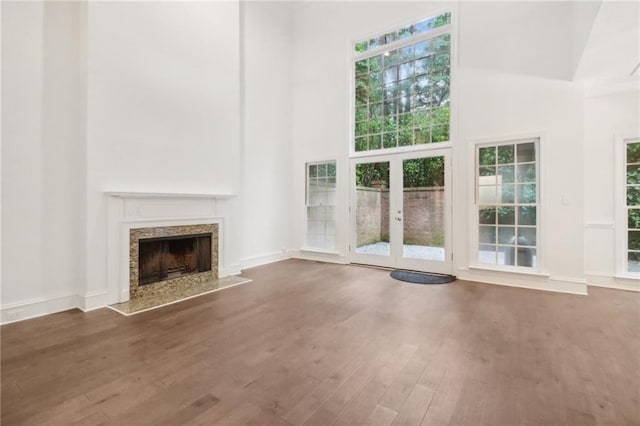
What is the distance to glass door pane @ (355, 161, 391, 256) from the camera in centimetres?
550

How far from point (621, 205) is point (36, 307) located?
756 cm

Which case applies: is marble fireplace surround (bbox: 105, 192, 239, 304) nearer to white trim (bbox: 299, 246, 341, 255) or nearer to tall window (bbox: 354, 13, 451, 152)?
white trim (bbox: 299, 246, 341, 255)

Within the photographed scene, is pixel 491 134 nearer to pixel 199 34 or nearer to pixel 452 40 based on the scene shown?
pixel 452 40

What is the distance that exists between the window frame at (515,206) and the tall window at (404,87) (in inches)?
27.5

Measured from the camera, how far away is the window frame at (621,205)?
418 cm

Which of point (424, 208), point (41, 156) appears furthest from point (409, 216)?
point (41, 156)

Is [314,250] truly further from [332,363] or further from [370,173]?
[332,363]

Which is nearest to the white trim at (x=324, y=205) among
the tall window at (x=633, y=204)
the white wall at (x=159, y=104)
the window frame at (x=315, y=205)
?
the window frame at (x=315, y=205)

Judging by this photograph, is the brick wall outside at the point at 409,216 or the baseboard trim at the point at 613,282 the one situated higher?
the brick wall outside at the point at 409,216

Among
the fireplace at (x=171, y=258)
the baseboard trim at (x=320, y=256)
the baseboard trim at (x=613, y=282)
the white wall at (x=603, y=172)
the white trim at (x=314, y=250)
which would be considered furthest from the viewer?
the white trim at (x=314, y=250)

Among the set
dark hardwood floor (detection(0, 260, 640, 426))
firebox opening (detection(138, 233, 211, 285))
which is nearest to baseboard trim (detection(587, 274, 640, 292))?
dark hardwood floor (detection(0, 260, 640, 426))

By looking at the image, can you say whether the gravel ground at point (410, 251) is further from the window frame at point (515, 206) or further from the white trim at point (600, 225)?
the white trim at point (600, 225)

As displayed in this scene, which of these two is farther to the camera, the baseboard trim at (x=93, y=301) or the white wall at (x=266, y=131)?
the white wall at (x=266, y=131)

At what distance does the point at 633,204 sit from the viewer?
4.21 meters
